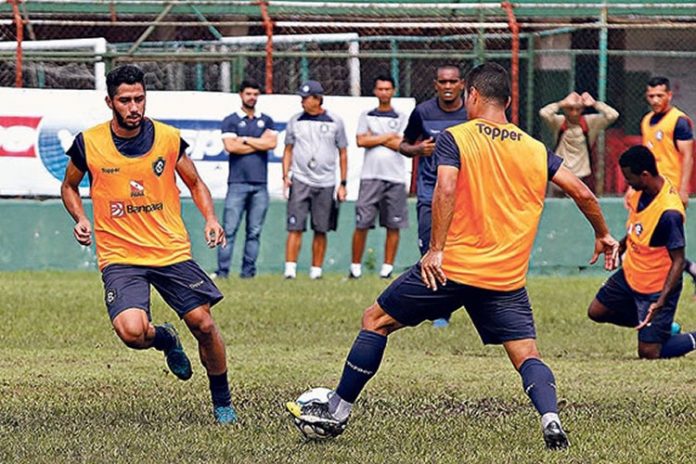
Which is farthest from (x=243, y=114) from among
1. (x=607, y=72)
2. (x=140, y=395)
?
(x=140, y=395)

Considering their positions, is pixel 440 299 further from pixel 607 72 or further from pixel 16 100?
pixel 607 72

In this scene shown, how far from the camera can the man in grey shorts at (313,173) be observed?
18484 mm

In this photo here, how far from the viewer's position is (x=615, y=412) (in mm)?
9656

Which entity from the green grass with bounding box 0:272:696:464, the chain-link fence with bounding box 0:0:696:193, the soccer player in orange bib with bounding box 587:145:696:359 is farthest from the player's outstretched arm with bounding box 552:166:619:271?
the chain-link fence with bounding box 0:0:696:193

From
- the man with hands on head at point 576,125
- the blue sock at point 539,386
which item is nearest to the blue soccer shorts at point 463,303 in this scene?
the blue sock at point 539,386

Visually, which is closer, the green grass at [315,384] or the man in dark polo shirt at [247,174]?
the green grass at [315,384]

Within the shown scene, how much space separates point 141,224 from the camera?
896cm

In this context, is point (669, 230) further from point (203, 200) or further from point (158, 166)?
point (158, 166)

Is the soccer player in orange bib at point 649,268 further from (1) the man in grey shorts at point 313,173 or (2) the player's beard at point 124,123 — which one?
(1) the man in grey shorts at point 313,173

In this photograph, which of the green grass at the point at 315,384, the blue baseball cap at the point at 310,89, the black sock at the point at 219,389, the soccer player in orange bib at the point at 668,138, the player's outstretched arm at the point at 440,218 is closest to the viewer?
the player's outstretched arm at the point at 440,218

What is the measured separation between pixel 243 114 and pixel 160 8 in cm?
334

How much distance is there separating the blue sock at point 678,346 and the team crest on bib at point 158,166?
16.2 ft

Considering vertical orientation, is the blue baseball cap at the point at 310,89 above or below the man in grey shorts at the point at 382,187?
above

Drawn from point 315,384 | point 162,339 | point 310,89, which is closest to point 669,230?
point 315,384
